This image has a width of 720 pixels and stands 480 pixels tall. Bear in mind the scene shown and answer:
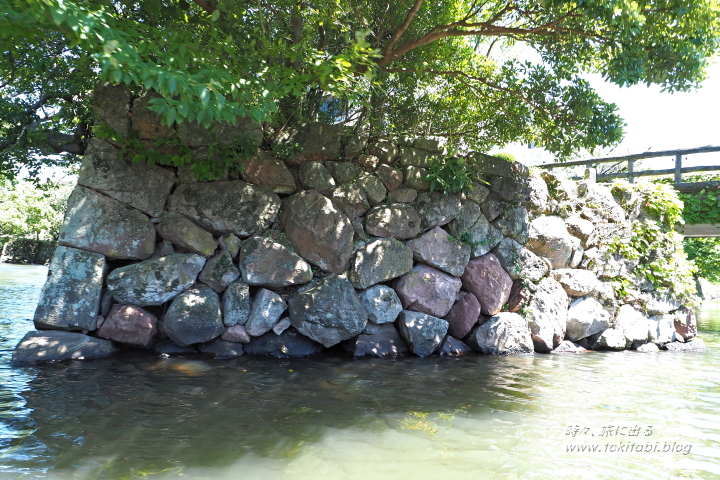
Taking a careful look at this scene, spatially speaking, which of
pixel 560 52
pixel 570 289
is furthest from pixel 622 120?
pixel 570 289

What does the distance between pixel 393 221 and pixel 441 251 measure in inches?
32.0

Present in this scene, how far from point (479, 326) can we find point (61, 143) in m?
6.75

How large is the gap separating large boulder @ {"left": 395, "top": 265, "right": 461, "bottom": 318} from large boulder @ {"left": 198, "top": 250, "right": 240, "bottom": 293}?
7.08 feet

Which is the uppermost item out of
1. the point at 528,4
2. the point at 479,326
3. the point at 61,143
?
the point at 528,4

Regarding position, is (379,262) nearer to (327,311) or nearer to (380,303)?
(380,303)

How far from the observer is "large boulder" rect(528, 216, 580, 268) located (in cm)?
696

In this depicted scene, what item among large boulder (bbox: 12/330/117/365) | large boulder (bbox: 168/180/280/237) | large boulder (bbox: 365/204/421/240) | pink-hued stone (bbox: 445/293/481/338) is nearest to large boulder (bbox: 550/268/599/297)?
pink-hued stone (bbox: 445/293/481/338)

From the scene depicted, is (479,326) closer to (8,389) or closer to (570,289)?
(570,289)

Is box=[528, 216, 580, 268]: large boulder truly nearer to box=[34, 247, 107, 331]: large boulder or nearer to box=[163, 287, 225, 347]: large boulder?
box=[163, 287, 225, 347]: large boulder

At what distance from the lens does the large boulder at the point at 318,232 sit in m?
5.81

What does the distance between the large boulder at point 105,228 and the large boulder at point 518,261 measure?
4748 mm

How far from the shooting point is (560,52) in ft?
22.1

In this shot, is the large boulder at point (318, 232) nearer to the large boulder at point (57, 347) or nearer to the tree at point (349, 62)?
the tree at point (349, 62)

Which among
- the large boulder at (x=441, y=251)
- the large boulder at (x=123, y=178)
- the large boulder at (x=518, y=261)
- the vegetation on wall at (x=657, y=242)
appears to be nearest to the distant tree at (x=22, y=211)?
the large boulder at (x=123, y=178)
